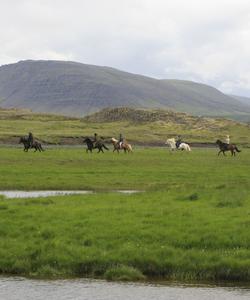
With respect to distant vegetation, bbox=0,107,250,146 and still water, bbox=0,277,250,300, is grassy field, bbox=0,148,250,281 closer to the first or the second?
still water, bbox=0,277,250,300

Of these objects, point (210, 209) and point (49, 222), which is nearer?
point (49, 222)

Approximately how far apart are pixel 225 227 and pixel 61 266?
5.36m

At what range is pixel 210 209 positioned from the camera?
75.6 feet

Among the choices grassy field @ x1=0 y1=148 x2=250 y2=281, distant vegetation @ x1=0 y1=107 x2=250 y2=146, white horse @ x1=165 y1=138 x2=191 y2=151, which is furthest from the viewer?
distant vegetation @ x1=0 y1=107 x2=250 y2=146

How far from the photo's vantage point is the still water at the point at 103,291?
15.4 meters

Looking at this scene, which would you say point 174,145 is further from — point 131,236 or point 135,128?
point 131,236

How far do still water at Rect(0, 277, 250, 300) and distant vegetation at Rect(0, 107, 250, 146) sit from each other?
244ft

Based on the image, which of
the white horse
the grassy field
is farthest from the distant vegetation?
the grassy field

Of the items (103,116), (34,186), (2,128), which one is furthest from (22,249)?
(103,116)

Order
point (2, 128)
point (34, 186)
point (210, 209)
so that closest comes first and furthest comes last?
point (210, 209) < point (34, 186) < point (2, 128)

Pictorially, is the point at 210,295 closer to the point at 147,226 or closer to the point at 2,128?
the point at 147,226

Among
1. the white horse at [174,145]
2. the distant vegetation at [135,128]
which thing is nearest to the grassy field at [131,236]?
the white horse at [174,145]

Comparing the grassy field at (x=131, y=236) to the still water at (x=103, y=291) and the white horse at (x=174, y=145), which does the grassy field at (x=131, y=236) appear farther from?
the white horse at (x=174, y=145)

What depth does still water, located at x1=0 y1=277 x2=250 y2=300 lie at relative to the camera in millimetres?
15383
